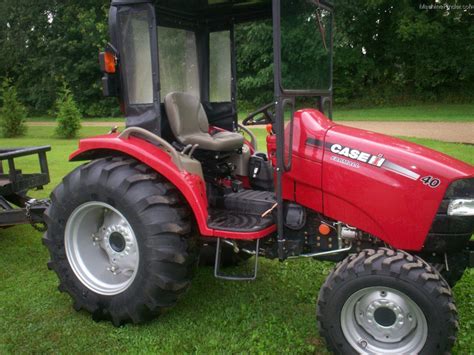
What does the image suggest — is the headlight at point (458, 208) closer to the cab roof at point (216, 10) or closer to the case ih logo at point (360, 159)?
the case ih logo at point (360, 159)

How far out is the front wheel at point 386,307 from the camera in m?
2.61

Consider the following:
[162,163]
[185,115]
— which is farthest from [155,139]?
[185,115]

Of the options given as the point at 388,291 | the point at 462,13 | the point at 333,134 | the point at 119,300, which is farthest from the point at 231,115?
the point at 462,13

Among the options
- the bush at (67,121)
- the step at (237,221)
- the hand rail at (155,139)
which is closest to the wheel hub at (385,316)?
the step at (237,221)

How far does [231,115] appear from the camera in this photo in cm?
423

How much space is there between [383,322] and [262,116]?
1.55 m

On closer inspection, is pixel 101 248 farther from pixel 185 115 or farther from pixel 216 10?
pixel 216 10

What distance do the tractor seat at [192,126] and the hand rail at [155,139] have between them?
22 cm

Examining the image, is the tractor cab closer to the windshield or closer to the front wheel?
the windshield

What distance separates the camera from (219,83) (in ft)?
13.7

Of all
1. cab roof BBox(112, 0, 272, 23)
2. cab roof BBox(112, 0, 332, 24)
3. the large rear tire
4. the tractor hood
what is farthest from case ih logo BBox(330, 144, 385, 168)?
cab roof BBox(112, 0, 272, 23)

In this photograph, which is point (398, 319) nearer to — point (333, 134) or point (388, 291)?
point (388, 291)

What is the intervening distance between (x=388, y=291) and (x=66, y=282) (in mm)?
2224

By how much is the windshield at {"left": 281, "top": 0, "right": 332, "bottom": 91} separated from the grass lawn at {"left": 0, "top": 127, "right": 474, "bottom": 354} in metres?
1.60
